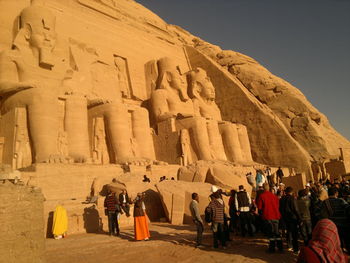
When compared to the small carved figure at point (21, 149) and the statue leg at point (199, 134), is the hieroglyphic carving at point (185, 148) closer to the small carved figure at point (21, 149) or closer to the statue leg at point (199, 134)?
the statue leg at point (199, 134)

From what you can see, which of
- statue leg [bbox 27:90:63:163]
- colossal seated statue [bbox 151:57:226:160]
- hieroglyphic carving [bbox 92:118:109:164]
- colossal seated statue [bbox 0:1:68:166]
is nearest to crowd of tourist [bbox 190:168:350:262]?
colossal seated statue [bbox 0:1:68:166]

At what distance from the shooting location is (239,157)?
1250cm

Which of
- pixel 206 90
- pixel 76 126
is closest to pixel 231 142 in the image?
pixel 206 90

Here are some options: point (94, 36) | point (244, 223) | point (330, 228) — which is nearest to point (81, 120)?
point (94, 36)

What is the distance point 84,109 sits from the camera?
9.07m

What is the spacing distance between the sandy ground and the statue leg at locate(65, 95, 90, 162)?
12.5 ft

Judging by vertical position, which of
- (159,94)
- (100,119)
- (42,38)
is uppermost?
(42,38)

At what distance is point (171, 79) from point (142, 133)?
344cm

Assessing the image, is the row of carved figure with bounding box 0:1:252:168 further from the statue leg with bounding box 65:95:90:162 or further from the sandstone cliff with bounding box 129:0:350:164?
the sandstone cliff with bounding box 129:0:350:164

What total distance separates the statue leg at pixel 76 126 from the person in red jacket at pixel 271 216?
5615 millimetres

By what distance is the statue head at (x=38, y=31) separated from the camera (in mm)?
9219

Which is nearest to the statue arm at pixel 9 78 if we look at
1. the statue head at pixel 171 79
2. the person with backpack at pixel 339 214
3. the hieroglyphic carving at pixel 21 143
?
the hieroglyphic carving at pixel 21 143

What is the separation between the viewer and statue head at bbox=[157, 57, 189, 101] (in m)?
13.0

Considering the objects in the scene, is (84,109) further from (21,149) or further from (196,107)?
(196,107)
